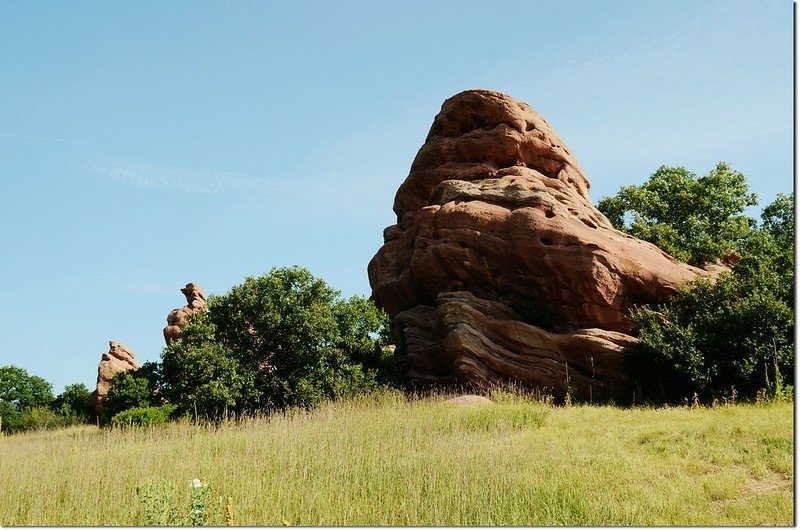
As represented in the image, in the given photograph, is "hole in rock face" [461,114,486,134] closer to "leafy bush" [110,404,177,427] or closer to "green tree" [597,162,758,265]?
"green tree" [597,162,758,265]

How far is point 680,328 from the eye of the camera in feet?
74.5

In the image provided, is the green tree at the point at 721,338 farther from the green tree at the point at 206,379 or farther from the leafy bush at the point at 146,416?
the leafy bush at the point at 146,416

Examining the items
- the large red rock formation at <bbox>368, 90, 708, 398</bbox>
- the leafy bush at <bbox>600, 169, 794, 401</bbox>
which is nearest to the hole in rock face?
the large red rock formation at <bbox>368, 90, 708, 398</bbox>

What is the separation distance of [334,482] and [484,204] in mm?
17136

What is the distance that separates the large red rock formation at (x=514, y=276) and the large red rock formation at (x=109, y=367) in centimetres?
1707

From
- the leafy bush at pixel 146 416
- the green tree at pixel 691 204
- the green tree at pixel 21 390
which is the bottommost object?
the green tree at pixel 21 390

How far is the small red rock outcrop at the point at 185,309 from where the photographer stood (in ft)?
137

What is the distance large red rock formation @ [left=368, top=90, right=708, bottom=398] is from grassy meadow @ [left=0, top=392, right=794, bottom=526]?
6091 millimetres

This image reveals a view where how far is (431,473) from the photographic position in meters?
12.0

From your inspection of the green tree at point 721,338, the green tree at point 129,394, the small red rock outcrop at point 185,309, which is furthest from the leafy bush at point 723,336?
the small red rock outcrop at point 185,309

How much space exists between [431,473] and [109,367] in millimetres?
32979

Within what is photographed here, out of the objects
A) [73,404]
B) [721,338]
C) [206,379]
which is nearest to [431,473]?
[206,379]

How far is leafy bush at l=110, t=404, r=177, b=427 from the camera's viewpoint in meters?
23.6

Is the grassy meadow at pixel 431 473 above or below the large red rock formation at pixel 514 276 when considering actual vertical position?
below
